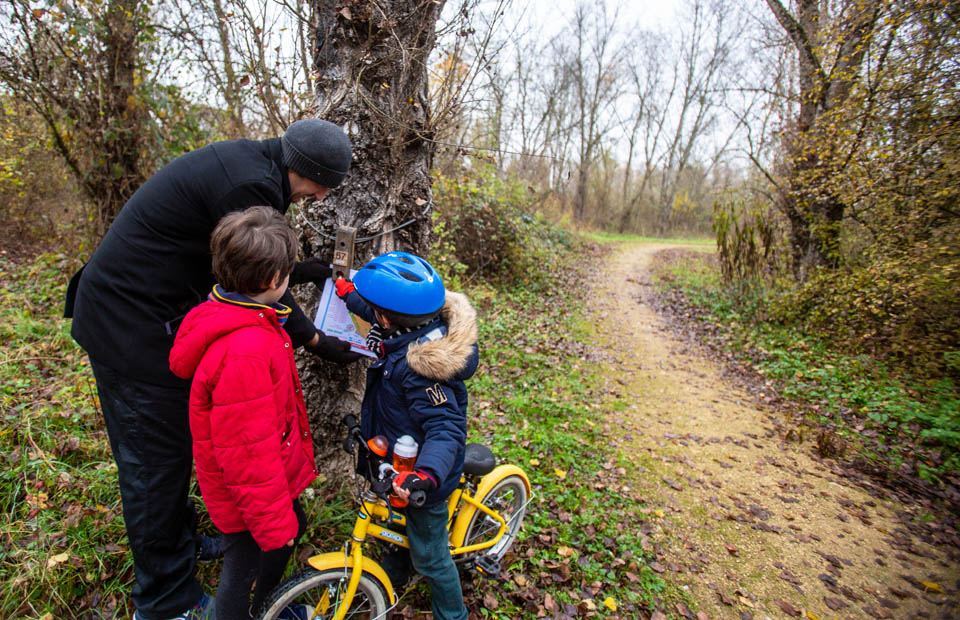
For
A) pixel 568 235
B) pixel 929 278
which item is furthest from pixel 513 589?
pixel 568 235

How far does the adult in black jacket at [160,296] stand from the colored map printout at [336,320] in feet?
1.88

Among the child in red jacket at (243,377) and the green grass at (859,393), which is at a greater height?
the child in red jacket at (243,377)

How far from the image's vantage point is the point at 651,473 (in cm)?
439

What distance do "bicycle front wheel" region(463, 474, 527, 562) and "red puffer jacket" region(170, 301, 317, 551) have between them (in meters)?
1.36

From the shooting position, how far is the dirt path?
10.4ft

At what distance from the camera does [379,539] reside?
2373mm

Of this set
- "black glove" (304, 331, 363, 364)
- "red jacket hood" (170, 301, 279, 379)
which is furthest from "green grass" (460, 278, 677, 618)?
"red jacket hood" (170, 301, 279, 379)

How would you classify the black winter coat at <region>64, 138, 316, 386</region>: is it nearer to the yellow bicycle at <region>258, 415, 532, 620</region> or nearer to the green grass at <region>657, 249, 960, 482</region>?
the yellow bicycle at <region>258, 415, 532, 620</region>

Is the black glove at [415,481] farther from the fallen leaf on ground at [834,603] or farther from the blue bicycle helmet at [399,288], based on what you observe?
the fallen leaf on ground at [834,603]

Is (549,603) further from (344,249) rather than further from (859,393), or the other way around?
(859,393)

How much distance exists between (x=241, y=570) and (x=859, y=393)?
6916mm

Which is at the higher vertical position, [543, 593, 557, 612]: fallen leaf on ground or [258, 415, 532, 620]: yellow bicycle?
[258, 415, 532, 620]: yellow bicycle

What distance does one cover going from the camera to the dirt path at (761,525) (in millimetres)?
3178

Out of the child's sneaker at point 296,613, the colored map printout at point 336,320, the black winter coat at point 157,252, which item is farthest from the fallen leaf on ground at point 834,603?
the black winter coat at point 157,252
